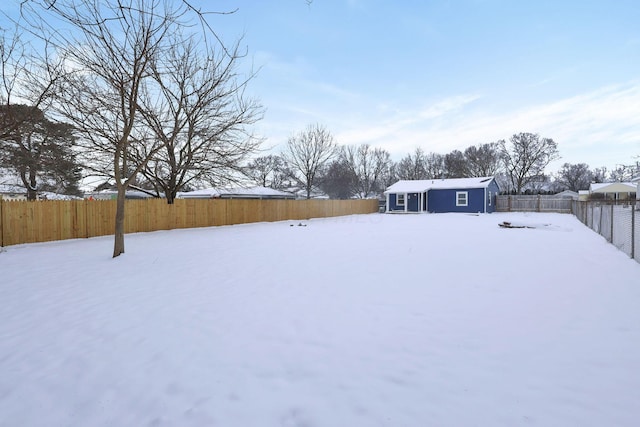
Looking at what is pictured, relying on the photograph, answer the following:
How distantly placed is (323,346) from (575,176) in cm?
7218

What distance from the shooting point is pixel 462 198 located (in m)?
27.6

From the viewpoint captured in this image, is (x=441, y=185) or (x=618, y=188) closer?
(x=441, y=185)

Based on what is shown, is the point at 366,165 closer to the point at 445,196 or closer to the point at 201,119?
the point at 445,196

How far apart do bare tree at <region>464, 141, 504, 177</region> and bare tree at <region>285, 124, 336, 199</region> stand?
79.0 feet

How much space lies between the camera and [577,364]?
248cm

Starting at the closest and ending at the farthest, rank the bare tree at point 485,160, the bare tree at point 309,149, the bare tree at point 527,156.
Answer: the bare tree at point 309,149 < the bare tree at point 527,156 < the bare tree at point 485,160

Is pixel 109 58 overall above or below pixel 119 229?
above

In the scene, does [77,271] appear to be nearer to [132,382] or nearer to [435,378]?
[132,382]

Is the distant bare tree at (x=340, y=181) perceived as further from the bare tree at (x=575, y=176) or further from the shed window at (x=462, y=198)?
the bare tree at (x=575, y=176)

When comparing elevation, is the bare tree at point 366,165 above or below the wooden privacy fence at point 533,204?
above

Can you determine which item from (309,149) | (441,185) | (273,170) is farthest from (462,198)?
(273,170)

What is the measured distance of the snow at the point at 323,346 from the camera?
1997 millimetres

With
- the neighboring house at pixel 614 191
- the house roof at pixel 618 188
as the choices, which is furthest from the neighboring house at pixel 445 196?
the house roof at pixel 618 188

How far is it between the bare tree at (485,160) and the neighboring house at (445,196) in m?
16.4
